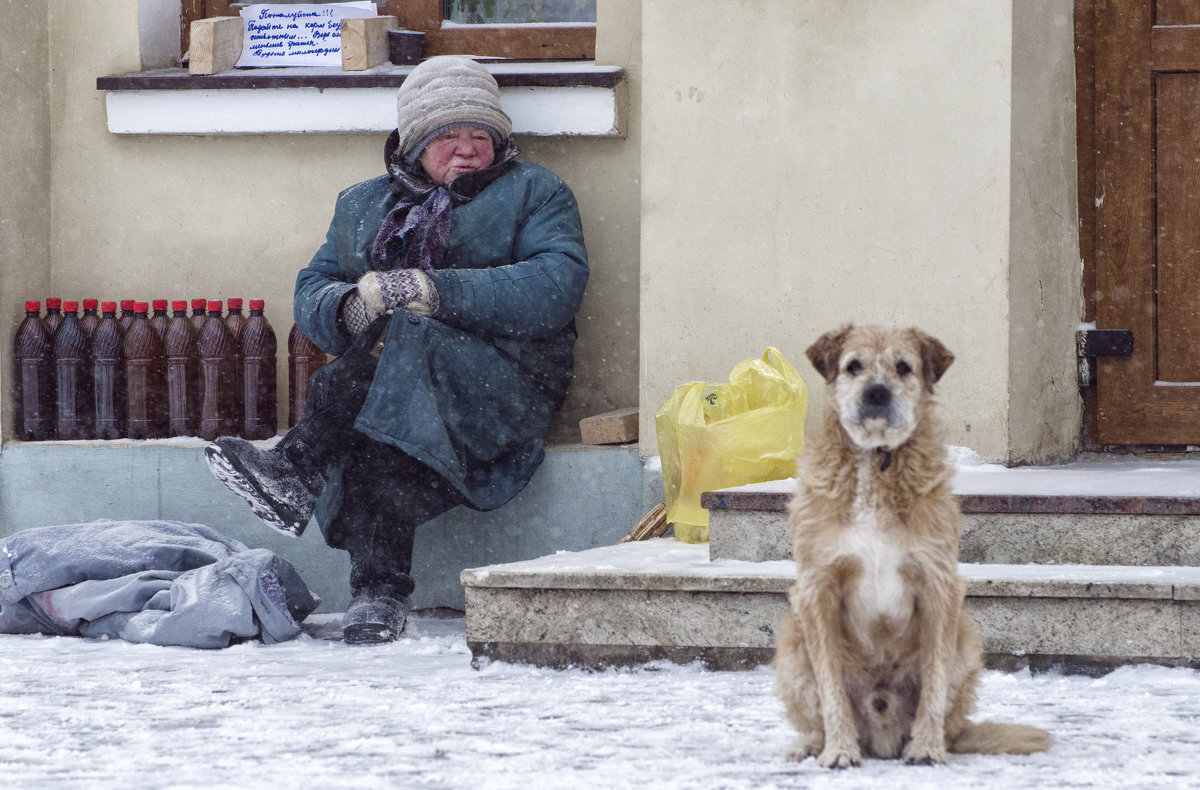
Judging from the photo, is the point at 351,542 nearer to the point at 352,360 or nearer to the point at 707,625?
the point at 352,360

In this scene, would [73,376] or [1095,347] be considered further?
[73,376]

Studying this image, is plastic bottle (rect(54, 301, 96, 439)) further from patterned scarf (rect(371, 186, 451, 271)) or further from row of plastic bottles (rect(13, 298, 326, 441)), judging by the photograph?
patterned scarf (rect(371, 186, 451, 271))

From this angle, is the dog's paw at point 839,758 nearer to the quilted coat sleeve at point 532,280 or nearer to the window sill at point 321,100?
the quilted coat sleeve at point 532,280

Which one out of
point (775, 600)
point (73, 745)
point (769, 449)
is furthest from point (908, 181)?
point (73, 745)

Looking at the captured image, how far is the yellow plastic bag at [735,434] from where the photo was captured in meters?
4.16

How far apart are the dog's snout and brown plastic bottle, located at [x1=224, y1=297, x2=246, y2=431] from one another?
328 centimetres

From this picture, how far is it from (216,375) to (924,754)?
3416 mm

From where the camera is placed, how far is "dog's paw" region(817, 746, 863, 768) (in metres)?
2.51

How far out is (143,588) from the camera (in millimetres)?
4305

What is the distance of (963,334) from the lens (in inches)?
174

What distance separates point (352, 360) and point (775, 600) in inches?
61.6

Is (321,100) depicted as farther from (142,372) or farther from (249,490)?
(249,490)

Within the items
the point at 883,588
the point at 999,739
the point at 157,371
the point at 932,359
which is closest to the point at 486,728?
the point at 883,588

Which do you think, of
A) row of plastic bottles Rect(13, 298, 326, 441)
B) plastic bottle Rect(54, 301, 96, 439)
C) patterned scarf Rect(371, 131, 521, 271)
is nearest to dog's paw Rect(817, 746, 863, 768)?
patterned scarf Rect(371, 131, 521, 271)
